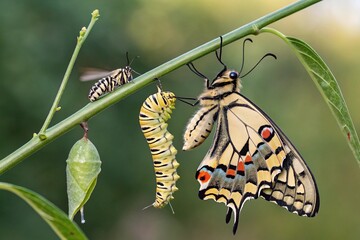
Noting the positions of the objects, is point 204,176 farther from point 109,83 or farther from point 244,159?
point 109,83

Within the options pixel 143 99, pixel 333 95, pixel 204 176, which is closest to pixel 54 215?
pixel 333 95

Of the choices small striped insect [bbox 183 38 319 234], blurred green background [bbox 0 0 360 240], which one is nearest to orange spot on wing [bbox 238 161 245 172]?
small striped insect [bbox 183 38 319 234]

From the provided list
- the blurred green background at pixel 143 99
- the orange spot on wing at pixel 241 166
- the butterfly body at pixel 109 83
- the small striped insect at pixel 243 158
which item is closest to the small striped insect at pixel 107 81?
the butterfly body at pixel 109 83

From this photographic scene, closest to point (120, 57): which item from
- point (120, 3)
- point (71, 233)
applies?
point (120, 3)

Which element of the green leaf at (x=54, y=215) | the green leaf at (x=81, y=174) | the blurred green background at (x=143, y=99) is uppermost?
the blurred green background at (x=143, y=99)

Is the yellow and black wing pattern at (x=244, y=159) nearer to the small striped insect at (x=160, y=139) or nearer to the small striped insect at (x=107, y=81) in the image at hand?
the small striped insect at (x=160, y=139)

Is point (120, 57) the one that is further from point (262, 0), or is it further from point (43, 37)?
point (262, 0)

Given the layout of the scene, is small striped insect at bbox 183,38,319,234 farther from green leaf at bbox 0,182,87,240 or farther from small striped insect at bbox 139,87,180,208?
green leaf at bbox 0,182,87,240
